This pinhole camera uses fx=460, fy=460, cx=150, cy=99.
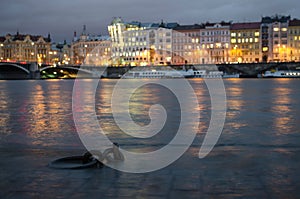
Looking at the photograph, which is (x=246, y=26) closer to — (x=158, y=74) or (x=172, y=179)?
(x=158, y=74)

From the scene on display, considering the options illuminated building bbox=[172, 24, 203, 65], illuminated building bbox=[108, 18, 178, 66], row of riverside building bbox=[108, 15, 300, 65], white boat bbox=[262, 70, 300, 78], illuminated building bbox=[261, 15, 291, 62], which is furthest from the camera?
illuminated building bbox=[108, 18, 178, 66]

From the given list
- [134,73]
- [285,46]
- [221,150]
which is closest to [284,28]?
[285,46]

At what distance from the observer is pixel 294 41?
103438mm

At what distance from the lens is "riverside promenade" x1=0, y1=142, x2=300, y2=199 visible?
5.50 meters

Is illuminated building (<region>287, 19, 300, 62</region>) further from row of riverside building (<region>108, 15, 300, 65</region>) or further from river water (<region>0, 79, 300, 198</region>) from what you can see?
river water (<region>0, 79, 300, 198</region>)

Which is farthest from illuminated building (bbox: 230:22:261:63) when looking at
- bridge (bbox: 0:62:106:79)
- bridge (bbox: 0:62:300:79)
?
bridge (bbox: 0:62:106:79)

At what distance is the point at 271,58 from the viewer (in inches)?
4136

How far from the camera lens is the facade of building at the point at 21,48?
13262cm

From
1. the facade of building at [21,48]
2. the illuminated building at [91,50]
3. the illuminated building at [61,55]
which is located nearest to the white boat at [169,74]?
the illuminated building at [91,50]

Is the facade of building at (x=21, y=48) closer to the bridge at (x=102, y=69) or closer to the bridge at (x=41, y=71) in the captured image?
the bridge at (x=41, y=71)

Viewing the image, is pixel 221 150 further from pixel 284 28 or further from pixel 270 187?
pixel 284 28

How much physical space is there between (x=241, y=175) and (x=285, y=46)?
103 meters

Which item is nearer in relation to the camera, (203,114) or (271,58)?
(203,114)

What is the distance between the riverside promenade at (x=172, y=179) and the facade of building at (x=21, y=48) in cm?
12833
